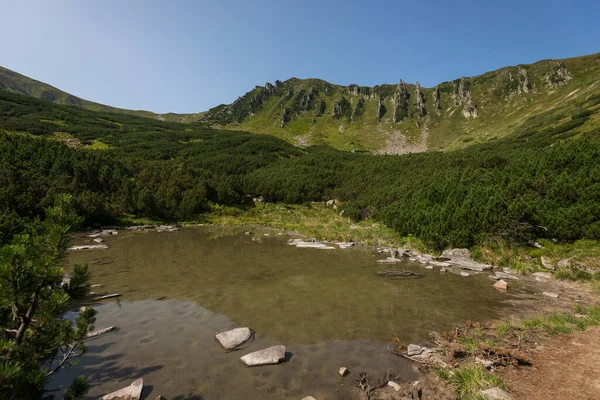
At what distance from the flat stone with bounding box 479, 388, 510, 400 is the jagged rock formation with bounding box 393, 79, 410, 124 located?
178 meters

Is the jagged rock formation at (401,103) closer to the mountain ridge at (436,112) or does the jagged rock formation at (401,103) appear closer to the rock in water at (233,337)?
the mountain ridge at (436,112)

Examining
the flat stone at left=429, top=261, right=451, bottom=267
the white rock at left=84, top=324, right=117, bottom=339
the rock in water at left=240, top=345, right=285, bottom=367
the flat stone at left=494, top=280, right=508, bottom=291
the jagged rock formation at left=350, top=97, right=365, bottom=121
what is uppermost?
the jagged rock formation at left=350, top=97, right=365, bottom=121

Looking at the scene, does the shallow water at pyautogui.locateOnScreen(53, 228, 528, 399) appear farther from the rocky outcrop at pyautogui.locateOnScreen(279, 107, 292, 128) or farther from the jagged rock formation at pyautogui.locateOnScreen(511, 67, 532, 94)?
the rocky outcrop at pyautogui.locateOnScreen(279, 107, 292, 128)

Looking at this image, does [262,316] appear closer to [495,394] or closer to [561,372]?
[495,394]

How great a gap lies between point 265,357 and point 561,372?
23.1 feet

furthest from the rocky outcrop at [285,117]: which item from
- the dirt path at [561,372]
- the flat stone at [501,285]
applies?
the dirt path at [561,372]

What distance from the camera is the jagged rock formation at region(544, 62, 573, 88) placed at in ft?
417

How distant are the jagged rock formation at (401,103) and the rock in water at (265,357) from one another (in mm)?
177545

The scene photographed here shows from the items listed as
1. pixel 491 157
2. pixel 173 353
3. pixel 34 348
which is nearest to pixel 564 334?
pixel 173 353

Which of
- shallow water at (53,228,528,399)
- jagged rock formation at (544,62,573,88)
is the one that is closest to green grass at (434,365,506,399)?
shallow water at (53,228,528,399)

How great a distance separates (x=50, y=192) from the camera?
104 ft

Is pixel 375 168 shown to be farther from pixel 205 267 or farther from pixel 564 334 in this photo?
pixel 564 334

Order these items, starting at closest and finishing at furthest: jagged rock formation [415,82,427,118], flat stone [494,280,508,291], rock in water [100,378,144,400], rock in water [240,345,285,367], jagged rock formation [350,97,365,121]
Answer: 1. rock in water [100,378,144,400]
2. rock in water [240,345,285,367]
3. flat stone [494,280,508,291]
4. jagged rock formation [415,82,427,118]
5. jagged rock formation [350,97,365,121]

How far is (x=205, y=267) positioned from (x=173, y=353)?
10.6 meters
